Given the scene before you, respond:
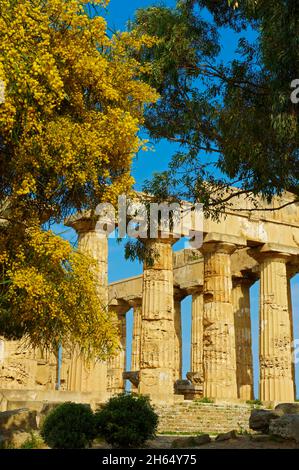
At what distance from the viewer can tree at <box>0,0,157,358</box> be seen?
38.0 ft

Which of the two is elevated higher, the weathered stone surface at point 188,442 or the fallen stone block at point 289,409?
the fallen stone block at point 289,409

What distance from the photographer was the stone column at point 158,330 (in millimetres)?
27406

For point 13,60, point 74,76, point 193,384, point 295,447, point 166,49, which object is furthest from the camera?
point 193,384

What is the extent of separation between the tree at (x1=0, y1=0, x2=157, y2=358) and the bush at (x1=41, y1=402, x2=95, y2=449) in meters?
1.59

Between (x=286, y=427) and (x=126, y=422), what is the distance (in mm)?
3228

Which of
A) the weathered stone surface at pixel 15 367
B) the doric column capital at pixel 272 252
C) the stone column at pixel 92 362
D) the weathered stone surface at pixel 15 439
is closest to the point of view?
the weathered stone surface at pixel 15 439

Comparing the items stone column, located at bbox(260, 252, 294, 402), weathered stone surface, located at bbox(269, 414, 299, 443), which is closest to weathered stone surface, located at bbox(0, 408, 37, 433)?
weathered stone surface, located at bbox(269, 414, 299, 443)

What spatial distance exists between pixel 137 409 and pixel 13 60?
24.9 ft

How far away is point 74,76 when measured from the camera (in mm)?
13297

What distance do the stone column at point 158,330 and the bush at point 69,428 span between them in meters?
12.1

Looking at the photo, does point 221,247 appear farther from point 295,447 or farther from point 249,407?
point 295,447

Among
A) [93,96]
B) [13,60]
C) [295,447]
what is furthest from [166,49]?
[295,447]

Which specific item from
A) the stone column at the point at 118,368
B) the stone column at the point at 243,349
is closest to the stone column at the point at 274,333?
the stone column at the point at 243,349

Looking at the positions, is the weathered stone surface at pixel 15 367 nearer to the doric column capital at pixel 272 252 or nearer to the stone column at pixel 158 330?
the stone column at pixel 158 330
